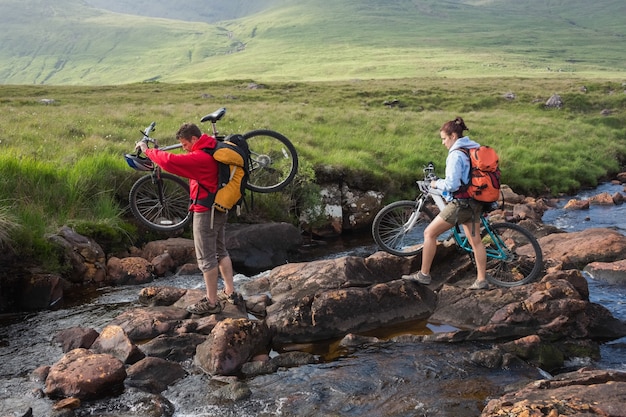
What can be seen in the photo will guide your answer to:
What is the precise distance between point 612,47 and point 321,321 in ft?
609

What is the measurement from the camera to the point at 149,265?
14.4 metres

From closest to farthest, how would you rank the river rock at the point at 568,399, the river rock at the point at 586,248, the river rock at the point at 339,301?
the river rock at the point at 568,399, the river rock at the point at 339,301, the river rock at the point at 586,248

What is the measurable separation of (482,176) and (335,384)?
457cm

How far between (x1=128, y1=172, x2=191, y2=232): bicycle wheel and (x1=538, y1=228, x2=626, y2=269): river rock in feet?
30.3

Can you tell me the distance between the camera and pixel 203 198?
10000mm

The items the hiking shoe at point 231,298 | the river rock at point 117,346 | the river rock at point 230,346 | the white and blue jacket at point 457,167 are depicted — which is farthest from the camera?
the hiking shoe at point 231,298

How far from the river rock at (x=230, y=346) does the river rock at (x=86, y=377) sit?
1.30 m

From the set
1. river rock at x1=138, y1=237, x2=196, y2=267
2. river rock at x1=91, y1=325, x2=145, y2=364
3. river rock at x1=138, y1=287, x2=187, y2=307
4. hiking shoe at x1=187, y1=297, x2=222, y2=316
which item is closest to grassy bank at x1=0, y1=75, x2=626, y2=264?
river rock at x1=138, y1=237, x2=196, y2=267

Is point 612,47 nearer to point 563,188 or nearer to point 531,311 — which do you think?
point 563,188

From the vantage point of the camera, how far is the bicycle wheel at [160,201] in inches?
534

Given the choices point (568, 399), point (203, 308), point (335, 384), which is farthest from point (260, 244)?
point (568, 399)

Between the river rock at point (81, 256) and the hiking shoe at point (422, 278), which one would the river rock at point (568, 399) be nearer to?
the hiking shoe at point (422, 278)

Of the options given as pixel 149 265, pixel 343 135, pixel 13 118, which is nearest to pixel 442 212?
pixel 149 265

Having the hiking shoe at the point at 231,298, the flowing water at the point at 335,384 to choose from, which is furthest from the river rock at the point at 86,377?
the hiking shoe at the point at 231,298
